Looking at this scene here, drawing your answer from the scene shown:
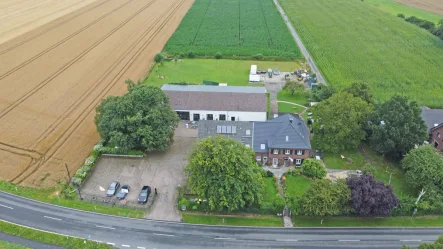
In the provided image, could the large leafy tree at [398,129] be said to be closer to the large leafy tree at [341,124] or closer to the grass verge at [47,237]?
the large leafy tree at [341,124]

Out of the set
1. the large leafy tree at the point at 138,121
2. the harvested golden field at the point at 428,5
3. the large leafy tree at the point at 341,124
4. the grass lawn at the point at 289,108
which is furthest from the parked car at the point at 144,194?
the harvested golden field at the point at 428,5

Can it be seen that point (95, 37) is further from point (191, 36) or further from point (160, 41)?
point (191, 36)

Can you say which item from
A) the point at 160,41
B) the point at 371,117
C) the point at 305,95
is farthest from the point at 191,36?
the point at 371,117

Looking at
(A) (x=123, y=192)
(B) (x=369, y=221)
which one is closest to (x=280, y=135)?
(B) (x=369, y=221)

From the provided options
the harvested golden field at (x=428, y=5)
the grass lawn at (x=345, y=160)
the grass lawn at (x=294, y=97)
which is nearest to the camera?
the grass lawn at (x=345, y=160)

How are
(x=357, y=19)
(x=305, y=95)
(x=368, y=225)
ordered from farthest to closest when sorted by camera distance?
1. (x=357, y=19)
2. (x=305, y=95)
3. (x=368, y=225)
